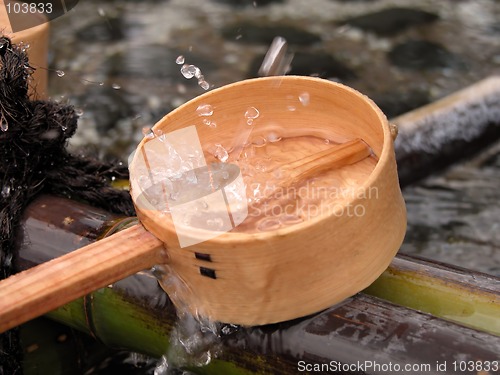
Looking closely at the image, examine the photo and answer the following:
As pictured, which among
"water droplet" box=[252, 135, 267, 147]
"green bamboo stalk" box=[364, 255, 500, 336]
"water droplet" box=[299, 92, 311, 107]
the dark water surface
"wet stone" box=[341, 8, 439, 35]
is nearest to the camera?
"green bamboo stalk" box=[364, 255, 500, 336]

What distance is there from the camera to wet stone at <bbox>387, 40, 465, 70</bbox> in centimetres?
558

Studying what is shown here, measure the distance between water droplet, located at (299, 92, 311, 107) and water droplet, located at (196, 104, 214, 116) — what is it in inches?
11.1

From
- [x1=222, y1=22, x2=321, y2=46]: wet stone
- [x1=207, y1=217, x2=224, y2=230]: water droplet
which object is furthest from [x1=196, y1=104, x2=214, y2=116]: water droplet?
[x1=222, y1=22, x2=321, y2=46]: wet stone

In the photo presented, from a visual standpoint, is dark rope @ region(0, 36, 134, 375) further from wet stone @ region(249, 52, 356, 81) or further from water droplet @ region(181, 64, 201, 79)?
wet stone @ region(249, 52, 356, 81)

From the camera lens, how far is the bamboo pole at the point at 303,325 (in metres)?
1.69

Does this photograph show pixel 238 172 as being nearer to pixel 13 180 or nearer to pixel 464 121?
pixel 13 180

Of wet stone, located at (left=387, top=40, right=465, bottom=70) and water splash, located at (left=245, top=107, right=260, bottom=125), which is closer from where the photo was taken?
water splash, located at (left=245, top=107, right=260, bottom=125)

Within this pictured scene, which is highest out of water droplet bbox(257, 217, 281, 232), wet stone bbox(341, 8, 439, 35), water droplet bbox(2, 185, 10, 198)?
water droplet bbox(257, 217, 281, 232)

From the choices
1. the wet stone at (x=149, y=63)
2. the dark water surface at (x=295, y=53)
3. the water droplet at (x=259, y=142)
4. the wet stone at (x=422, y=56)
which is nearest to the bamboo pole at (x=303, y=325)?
the water droplet at (x=259, y=142)

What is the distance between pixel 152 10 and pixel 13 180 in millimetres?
4781

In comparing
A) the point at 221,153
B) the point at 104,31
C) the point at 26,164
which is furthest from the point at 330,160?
the point at 104,31

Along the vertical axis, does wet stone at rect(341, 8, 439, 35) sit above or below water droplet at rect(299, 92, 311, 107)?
below

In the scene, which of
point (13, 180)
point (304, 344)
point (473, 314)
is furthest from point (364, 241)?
point (13, 180)

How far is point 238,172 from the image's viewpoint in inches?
84.0
